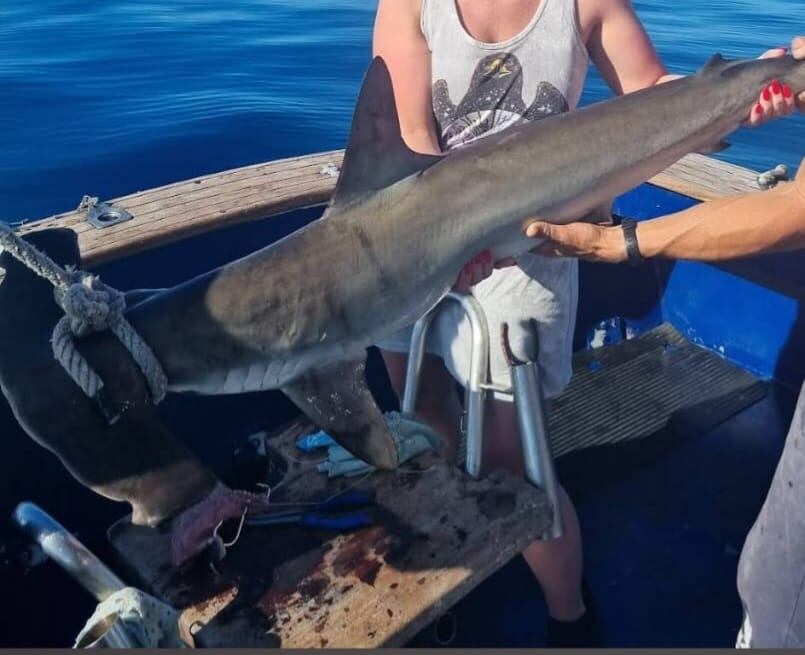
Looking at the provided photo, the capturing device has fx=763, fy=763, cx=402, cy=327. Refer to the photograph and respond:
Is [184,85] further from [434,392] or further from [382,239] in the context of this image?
[382,239]

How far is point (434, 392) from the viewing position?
3.01m

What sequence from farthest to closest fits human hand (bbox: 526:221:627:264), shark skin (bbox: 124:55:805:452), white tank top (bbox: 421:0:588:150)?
white tank top (bbox: 421:0:588:150), human hand (bbox: 526:221:627:264), shark skin (bbox: 124:55:805:452)

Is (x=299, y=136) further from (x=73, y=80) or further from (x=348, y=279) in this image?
(x=348, y=279)

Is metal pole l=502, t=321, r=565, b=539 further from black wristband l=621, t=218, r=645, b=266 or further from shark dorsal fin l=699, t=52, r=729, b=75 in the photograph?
shark dorsal fin l=699, t=52, r=729, b=75

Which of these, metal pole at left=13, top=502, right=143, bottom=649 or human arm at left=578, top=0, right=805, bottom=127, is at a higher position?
human arm at left=578, top=0, right=805, bottom=127

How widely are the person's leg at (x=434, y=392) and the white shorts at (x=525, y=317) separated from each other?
0.76 feet

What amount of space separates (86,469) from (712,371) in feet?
11.4

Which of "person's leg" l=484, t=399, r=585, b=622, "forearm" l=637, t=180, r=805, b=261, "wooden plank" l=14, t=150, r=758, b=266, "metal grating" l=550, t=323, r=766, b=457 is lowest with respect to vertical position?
"metal grating" l=550, t=323, r=766, b=457

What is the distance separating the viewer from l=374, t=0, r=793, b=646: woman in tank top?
245 cm

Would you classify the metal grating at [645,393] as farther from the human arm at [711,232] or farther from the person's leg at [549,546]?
the human arm at [711,232]

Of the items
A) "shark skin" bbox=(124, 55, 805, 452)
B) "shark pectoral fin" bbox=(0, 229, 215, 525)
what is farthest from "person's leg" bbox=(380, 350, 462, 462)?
"shark pectoral fin" bbox=(0, 229, 215, 525)

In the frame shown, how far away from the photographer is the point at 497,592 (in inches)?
121

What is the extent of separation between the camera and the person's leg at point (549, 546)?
2598 millimetres

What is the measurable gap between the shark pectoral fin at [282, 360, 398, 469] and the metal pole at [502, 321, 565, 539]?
0.46 meters
